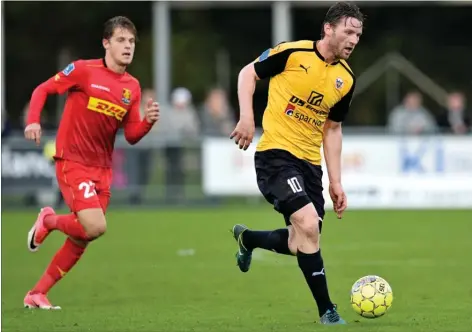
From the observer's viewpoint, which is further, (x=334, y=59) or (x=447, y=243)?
(x=447, y=243)

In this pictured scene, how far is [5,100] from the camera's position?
34.7m

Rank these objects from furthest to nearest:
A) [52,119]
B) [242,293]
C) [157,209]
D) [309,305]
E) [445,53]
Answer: [52,119]
[445,53]
[157,209]
[242,293]
[309,305]

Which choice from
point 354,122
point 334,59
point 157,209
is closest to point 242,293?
point 334,59

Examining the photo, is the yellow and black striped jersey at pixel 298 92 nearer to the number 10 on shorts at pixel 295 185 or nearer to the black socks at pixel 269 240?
the number 10 on shorts at pixel 295 185

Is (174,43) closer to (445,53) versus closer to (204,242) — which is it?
(445,53)

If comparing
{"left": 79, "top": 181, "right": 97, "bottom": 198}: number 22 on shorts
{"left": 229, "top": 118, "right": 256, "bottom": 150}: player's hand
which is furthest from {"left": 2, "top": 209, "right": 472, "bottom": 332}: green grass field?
{"left": 229, "top": 118, "right": 256, "bottom": 150}: player's hand

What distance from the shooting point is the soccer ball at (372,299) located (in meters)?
8.70

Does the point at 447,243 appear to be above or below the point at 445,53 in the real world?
below

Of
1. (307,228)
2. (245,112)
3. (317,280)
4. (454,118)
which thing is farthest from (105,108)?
(454,118)

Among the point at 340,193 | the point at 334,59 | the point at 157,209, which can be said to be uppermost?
the point at 334,59

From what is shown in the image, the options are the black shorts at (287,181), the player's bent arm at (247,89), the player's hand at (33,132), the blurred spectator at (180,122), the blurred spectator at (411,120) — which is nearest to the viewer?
the player's bent arm at (247,89)

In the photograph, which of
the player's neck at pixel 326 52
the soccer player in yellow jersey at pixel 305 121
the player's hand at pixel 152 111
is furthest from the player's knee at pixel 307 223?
the player's hand at pixel 152 111

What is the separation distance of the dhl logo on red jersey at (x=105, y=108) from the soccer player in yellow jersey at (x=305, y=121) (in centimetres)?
162

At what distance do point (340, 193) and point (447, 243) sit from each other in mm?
6849
